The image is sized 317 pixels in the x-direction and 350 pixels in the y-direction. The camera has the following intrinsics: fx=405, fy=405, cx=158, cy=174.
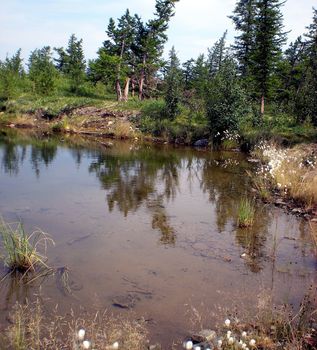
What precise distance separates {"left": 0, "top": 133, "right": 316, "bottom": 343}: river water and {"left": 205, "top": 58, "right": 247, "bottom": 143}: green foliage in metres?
7.07

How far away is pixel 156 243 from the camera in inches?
323

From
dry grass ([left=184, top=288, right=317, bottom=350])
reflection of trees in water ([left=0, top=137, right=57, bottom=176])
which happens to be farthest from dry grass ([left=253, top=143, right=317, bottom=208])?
reflection of trees in water ([left=0, top=137, right=57, bottom=176])

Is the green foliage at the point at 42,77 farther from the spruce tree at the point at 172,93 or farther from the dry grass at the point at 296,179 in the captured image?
the dry grass at the point at 296,179

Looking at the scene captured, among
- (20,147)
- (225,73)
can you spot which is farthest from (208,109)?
(20,147)

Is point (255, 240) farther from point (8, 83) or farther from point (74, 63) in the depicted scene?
point (74, 63)

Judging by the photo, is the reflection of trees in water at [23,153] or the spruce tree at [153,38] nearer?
the reflection of trees in water at [23,153]

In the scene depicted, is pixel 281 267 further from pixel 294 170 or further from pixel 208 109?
pixel 208 109

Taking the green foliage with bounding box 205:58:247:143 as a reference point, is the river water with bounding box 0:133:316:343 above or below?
below

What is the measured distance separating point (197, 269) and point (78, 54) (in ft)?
139

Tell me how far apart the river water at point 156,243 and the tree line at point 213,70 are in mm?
8498

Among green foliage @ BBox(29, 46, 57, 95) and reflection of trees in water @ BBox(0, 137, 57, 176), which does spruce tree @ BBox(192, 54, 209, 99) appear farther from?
reflection of trees in water @ BBox(0, 137, 57, 176)

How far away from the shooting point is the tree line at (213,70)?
2297cm

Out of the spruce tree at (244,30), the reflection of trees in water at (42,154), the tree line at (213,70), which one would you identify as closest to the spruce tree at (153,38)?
the tree line at (213,70)

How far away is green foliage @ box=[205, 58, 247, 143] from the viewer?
868 inches
